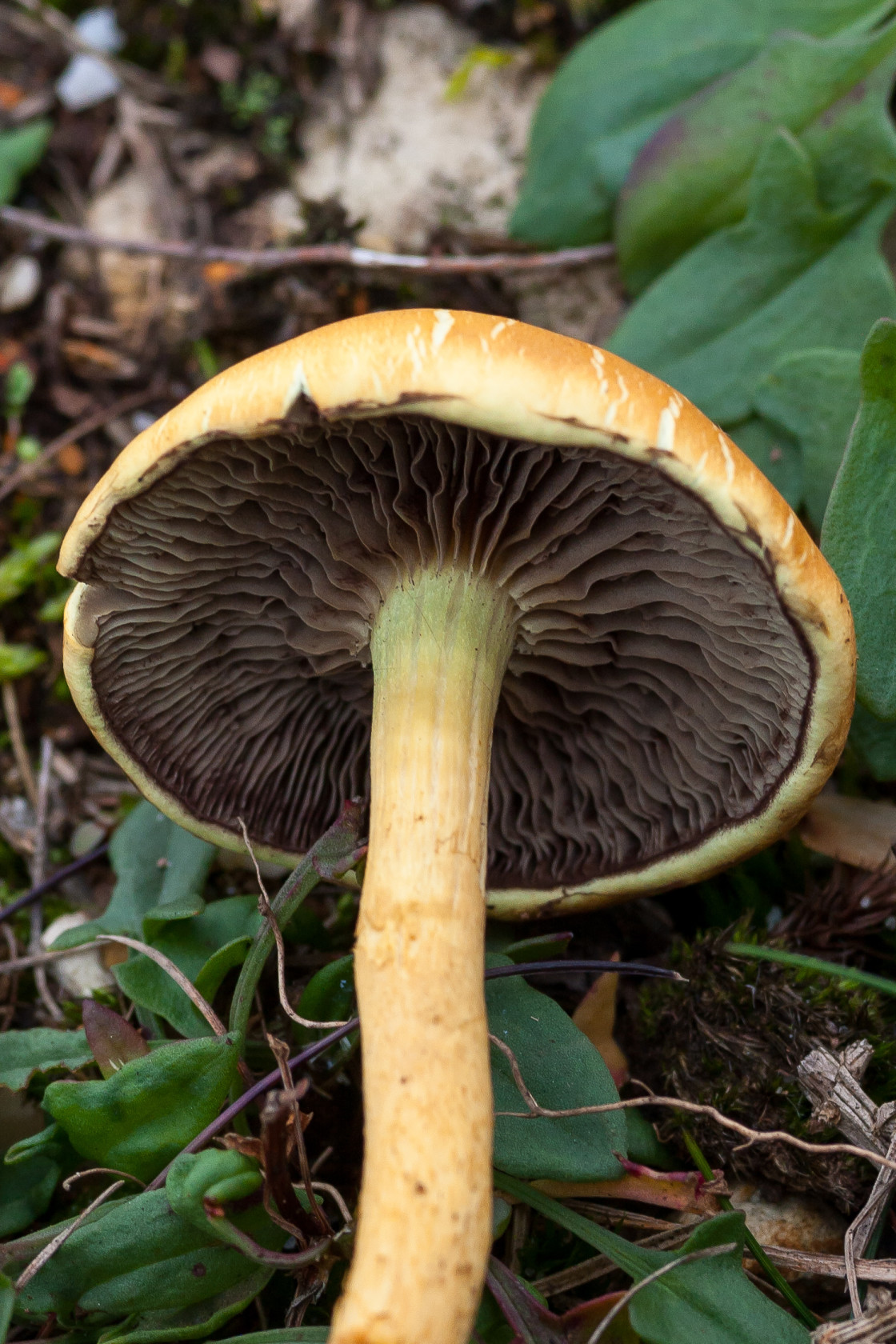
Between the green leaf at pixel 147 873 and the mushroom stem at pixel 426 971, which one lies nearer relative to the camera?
the mushroom stem at pixel 426 971

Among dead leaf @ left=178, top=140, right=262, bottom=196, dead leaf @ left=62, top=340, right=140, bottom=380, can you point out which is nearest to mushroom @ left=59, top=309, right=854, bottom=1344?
dead leaf @ left=62, top=340, right=140, bottom=380

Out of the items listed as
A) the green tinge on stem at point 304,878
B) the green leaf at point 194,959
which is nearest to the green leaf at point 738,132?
the green tinge on stem at point 304,878

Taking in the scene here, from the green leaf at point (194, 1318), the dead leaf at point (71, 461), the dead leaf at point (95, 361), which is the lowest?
the green leaf at point (194, 1318)

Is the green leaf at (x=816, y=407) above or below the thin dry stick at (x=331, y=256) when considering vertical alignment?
below

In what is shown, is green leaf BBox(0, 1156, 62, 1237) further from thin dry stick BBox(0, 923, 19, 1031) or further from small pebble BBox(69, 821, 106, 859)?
small pebble BBox(69, 821, 106, 859)

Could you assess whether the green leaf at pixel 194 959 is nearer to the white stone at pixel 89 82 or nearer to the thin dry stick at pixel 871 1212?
the thin dry stick at pixel 871 1212

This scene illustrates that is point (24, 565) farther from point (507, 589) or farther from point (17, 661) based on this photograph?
point (507, 589)

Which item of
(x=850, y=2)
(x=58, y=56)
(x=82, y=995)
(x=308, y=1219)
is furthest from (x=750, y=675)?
(x=58, y=56)
